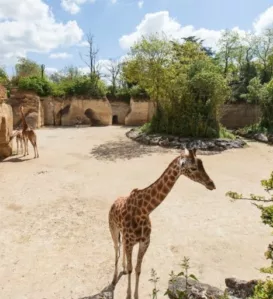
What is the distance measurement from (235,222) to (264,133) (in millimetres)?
13832

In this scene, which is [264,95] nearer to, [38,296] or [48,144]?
[48,144]

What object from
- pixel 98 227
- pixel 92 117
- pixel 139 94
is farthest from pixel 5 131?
pixel 139 94

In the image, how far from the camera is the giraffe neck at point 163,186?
3.96m

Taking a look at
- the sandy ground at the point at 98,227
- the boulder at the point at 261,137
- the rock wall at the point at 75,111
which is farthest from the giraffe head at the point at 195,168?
the rock wall at the point at 75,111

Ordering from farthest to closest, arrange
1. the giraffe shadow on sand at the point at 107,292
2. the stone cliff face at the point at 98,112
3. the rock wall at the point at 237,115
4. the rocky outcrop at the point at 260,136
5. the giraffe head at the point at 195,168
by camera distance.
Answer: the rock wall at the point at 237,115, the stone cliff face at the point at 98,112, the rocky outcrop at the point at 260,136, the giraffe shadow on sand at the point at 107,292, the giraffe head at the point at 195,168

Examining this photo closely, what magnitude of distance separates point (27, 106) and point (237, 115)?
18059 mm

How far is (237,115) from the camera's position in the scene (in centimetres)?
2625

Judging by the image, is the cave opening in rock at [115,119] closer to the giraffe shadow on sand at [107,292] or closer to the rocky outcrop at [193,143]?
the rocky outcrop at [193,143]

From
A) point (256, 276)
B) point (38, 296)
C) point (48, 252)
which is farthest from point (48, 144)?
point (256, 276)

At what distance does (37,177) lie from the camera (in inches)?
406

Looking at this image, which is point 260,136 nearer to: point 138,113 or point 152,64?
point 152,64

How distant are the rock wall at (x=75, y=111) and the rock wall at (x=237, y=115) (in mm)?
10593

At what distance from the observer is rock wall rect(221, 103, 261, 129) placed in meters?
25.8

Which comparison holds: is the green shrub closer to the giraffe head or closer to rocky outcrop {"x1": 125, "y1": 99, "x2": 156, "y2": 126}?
rocky outcrop {"x1": 125, "y1": 99, "x2": 156, "y2": 126}
